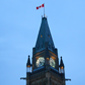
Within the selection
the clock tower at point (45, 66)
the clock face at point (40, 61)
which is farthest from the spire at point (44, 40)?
the clock face at point (40, 61)

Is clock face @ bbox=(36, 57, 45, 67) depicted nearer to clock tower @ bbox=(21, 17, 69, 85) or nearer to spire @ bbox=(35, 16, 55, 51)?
clock tower @ bbox=(21, 17, 69, 85)

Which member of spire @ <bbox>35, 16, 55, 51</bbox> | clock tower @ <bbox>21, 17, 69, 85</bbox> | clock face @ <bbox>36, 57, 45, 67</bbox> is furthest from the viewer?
spire @ <bbox>35, 16, 55, 51</bbox>

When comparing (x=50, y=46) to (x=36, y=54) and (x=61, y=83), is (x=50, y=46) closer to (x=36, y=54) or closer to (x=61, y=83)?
(x=36, y=54)

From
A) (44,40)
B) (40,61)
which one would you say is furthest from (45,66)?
(44,40)

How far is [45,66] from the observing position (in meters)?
97.6

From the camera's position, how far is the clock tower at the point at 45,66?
316ft

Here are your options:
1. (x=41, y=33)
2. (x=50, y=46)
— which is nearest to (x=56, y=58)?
(x=50, y=46)

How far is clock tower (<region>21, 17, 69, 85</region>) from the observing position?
96188 millimetres

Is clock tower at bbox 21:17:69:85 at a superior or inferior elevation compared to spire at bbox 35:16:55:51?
inferior

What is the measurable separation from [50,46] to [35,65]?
29.6 feet

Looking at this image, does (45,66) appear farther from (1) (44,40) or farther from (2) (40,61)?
(1) (44,40)

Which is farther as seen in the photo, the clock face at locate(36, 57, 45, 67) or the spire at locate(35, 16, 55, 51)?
the spire at locate(35, 16, 55, 51)

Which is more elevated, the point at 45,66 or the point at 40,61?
the point at 40,61

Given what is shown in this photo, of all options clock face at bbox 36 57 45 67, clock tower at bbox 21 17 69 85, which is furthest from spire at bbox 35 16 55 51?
clock face at bbox 36 57 45 67
